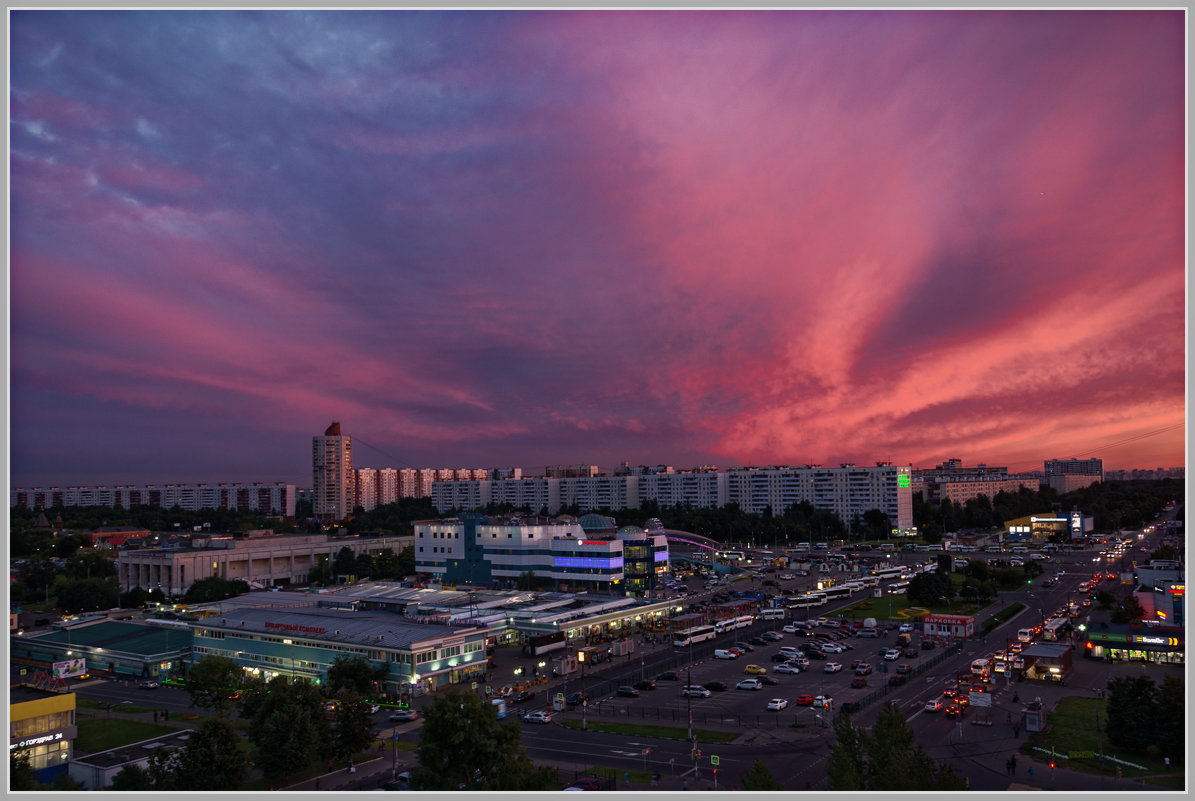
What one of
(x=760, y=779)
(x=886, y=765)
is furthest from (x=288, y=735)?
(x=886, y=765)

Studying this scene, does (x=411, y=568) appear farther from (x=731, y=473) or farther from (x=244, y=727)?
(x=731, y=473)

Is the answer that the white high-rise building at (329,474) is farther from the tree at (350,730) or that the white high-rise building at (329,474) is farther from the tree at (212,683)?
the tree at (350,730)

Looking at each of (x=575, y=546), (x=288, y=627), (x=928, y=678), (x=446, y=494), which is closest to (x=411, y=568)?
(x=575, y=546)

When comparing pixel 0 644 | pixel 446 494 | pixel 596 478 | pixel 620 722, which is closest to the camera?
pixel 0 644

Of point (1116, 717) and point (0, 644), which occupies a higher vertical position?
point (0, 644)

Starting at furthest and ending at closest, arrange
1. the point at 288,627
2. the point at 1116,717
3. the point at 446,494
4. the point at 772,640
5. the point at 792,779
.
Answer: the point at 446,494
the point at 772,640
the point at 288,627
the point at 1116,717
the point at 792,779

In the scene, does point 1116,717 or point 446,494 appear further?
point 446,494

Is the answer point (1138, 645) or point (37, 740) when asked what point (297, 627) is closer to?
point (37, 740)
